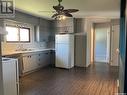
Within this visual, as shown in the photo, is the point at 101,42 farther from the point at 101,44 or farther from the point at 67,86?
the point at 67,86

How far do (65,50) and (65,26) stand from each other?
1308 mm

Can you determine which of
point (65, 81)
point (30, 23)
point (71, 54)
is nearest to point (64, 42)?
point (71, 54)

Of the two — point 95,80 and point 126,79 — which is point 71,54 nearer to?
point 95,80

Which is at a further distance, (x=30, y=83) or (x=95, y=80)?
(x=95, y=80)

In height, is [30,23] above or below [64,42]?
above

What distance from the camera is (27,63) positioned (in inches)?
206

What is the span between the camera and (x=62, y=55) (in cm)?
630

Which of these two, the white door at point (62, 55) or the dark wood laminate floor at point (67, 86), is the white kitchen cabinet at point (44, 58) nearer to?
the white door at point (62, 55)

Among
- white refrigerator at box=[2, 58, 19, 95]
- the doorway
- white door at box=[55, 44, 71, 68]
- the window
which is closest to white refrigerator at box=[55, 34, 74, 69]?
white door at box=[55, 44, 71, 68]

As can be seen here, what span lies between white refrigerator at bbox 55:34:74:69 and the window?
1377 mm

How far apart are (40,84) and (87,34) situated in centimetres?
349

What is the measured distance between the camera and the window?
5139 mm

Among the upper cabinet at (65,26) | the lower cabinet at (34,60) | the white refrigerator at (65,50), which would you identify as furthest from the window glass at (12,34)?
the upper cabinet at (65,26)

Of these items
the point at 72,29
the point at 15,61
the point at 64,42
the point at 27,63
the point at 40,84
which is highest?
the point at 72,29
